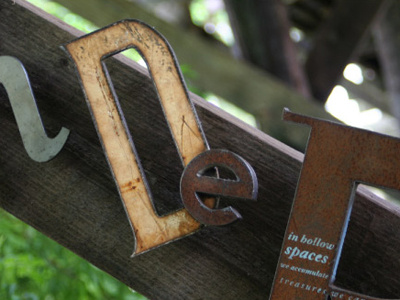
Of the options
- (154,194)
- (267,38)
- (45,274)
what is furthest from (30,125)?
(267,38)

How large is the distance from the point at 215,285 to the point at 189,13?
2236mm

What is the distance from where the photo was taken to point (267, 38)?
95.7 inches

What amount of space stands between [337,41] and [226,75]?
0.53 metres

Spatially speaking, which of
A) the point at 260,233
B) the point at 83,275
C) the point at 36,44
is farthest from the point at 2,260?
the point at 260,233

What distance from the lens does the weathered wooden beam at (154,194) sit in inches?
39.4

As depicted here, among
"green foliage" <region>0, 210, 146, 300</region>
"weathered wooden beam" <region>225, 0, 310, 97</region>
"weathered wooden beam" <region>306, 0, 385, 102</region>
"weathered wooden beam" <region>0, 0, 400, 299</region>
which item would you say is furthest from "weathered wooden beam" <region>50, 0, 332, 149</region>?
"weathered wooden beam" <region>0, 0, 400, 299</region>

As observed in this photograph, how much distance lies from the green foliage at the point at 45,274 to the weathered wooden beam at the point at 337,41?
56.1 inches

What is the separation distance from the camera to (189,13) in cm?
306

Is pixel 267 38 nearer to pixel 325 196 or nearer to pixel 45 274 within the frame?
pixel 45 274

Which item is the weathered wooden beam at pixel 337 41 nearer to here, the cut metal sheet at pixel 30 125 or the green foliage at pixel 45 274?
the green foliage at pixel 45 274

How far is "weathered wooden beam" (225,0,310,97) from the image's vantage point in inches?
94.0

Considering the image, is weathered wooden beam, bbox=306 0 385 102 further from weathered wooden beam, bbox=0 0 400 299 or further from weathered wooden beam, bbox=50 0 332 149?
weathered wooden beam, bbox=0 0 400 299

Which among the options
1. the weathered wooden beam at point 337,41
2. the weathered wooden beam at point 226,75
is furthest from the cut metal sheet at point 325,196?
the weathered wooden beam at point 337,41

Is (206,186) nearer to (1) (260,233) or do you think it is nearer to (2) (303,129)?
(1) (260,233)
